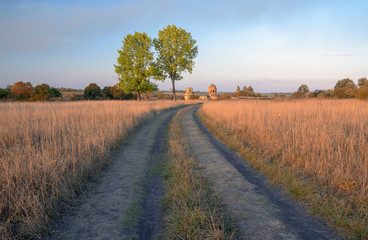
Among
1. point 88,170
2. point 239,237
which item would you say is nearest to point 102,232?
point 239,237

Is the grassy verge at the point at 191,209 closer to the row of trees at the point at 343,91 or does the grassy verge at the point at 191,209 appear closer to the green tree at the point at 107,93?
the row of trees at the point at 343,91

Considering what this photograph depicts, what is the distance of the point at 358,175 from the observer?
4.23m

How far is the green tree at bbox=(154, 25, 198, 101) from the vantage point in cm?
3716

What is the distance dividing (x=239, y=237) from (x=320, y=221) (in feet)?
5.12

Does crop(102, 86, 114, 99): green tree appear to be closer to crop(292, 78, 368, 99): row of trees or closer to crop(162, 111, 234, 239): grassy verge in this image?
crop(292, 78, 368, 99): row of trees

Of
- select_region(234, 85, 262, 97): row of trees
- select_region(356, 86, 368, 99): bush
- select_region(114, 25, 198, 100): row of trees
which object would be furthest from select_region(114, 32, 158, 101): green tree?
select_region(234, 85, 262, 97): row of trees

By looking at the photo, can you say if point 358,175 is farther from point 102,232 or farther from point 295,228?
point 102,232

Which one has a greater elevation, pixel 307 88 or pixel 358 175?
pixel 307 88

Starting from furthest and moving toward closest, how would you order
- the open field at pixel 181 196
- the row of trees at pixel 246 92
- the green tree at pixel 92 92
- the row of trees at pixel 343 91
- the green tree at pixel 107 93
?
1. the row of trees at pixel 246 92
2. the green tree at pixel 107 93
3. the green tree at pixel 92 92
4. the row of trees at pixel 343 91
5. the open field at pixel 181 196

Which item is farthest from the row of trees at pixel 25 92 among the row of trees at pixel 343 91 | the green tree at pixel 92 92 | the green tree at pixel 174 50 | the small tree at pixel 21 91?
the row of trees at pixel 343 91

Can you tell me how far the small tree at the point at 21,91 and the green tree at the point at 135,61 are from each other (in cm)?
1672

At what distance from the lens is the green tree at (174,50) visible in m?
37.2

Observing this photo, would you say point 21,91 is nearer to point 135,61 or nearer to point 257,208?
point 135,61

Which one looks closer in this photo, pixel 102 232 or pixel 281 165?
pixel 102 232
